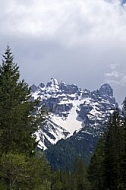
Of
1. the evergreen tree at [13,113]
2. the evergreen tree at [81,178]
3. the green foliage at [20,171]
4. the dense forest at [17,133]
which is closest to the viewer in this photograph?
the green foliage at [20,171]

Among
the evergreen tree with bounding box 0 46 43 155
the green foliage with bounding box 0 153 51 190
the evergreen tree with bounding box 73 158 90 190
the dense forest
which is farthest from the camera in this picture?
the evergreen tree with bounding box 73 158 90 190

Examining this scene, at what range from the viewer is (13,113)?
23.5m

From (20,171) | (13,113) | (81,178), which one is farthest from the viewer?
(81,178)

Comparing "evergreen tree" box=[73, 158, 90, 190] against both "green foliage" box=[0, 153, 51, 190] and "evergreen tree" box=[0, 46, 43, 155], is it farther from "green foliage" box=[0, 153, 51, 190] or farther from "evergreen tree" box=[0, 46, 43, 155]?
"green foliage" box=[0, 153, 51, 190]

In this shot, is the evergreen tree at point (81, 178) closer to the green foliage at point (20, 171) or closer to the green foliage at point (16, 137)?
the green foliage at point (16, 137)

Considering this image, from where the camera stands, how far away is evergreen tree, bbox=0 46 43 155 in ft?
77.7

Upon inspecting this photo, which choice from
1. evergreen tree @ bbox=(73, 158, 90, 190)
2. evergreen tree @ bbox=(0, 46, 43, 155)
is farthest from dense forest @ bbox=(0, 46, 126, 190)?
evergreen tree @ bbox=(73, 158, 90, 190)

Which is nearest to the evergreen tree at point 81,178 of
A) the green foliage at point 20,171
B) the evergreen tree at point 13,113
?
the evergreen tree at point 13,113

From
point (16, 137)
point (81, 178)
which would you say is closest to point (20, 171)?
point (16, 137)

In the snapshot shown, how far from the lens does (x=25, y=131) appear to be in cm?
2508

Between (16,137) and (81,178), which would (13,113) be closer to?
(16,137)

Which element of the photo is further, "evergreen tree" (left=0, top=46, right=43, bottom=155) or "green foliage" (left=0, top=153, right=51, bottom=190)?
"evergreen tree" (left=0, top=46, right=43, bottom=155)

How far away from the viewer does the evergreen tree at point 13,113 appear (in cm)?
2369

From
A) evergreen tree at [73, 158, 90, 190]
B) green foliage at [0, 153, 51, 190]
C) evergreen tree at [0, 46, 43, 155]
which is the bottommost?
green foliage at [0, 153, 51, 190]
